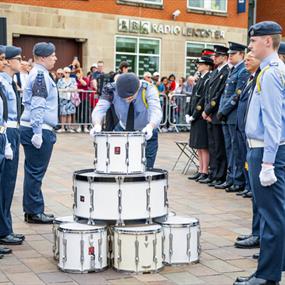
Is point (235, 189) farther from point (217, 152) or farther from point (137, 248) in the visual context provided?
point (137, 248)

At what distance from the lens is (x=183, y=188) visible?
35.7ft

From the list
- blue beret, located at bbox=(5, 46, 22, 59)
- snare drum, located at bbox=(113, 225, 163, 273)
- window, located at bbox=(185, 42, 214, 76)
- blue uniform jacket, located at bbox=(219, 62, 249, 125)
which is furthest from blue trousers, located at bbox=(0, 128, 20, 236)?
window, located at bbox=(185, 42, 214, 76)

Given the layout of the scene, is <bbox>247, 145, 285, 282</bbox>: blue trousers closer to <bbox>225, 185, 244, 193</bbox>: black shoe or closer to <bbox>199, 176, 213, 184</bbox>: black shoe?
<bbox>225, 185, 244, 193</bbox>: black shoe

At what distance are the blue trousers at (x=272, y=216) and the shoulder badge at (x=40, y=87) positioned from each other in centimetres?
307

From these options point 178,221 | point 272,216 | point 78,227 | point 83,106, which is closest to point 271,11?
point 83,106

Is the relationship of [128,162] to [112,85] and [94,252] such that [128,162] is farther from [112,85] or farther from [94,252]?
[112,85]

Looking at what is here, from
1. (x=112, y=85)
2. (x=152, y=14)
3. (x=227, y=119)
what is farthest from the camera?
(x=152, y=14)

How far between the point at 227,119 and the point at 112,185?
491 centimetres

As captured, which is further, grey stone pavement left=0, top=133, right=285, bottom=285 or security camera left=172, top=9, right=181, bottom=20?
security camera left=172, top=9, right=181, bottom=20

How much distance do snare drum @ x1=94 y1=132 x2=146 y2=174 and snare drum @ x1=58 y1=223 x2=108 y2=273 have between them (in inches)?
23.0

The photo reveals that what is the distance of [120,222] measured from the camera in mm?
6145

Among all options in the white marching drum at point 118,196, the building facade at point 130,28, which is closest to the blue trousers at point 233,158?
the white marching drum at point 118,196

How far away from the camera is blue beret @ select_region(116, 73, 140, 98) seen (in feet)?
22.7

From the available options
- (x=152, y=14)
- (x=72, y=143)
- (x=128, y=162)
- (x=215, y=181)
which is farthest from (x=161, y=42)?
(x=128, y=162)
